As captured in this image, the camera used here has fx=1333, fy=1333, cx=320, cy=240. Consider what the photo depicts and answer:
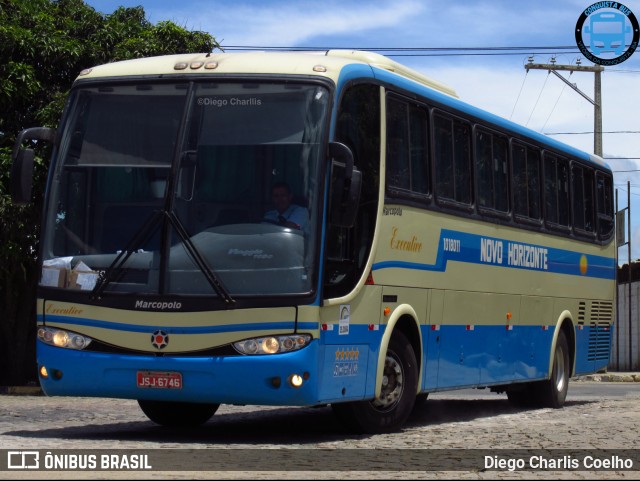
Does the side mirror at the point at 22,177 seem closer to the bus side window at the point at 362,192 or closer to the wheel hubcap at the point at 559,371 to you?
the bus side window at the point at 362,192

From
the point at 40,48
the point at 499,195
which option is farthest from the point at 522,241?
the point at 40,48

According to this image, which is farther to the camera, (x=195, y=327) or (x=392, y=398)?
(x=392, y=398)

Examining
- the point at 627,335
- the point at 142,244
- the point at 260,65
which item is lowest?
the point at 142,244

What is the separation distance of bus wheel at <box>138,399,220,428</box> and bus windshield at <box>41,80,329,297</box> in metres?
2.39

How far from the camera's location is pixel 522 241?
1673 cm

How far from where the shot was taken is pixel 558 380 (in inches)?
741

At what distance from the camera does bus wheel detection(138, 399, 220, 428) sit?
13844 millimetres

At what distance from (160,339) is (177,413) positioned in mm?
2682

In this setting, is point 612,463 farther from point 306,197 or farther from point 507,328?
point 507,328

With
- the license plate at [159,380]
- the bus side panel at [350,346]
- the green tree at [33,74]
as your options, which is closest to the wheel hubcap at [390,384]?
the bus side panel at [350,346]

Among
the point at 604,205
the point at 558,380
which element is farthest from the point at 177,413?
the point at 604,205

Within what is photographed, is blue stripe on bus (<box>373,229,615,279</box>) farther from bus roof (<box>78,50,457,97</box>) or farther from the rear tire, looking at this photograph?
bus roof (<box>78,50,457,97</box>)

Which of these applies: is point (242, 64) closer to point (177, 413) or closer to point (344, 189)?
point (344, 189)

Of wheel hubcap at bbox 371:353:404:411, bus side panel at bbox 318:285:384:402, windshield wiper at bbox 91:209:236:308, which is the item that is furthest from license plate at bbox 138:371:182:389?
wheel hubcap at bbox 371:353:404:411
